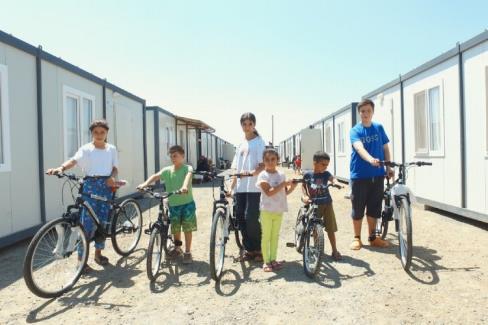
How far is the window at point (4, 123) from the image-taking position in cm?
534

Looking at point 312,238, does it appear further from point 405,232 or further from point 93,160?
point 93,160

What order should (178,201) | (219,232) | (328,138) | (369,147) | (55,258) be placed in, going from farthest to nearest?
(328,138) < (369,147) < (178,201) < (219,232) < (55,258)

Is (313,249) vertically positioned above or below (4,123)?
below

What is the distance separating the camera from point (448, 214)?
7578mm

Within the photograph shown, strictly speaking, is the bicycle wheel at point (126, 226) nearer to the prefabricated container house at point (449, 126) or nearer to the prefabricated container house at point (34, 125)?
the prefabricated container house at point (34, 125)

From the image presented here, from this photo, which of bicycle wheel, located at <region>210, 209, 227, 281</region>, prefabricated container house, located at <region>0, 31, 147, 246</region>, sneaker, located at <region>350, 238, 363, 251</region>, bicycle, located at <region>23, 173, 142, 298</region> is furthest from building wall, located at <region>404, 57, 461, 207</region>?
prefabricated container house, located at <region>0, 31, 147, 246</region>

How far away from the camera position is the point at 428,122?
26.3ft

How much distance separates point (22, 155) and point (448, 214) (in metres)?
7.36

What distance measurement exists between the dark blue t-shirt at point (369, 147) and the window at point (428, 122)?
310cm

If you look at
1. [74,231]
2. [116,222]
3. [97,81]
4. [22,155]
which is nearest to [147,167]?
[97,81]

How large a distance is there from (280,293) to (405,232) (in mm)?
1586

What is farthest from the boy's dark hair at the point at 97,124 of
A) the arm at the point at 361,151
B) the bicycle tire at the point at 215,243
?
the arm at the point at 361,151

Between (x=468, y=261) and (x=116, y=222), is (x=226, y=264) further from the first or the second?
(x=468, y=261)

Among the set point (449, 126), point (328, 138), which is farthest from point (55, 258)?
point (328, 138)
